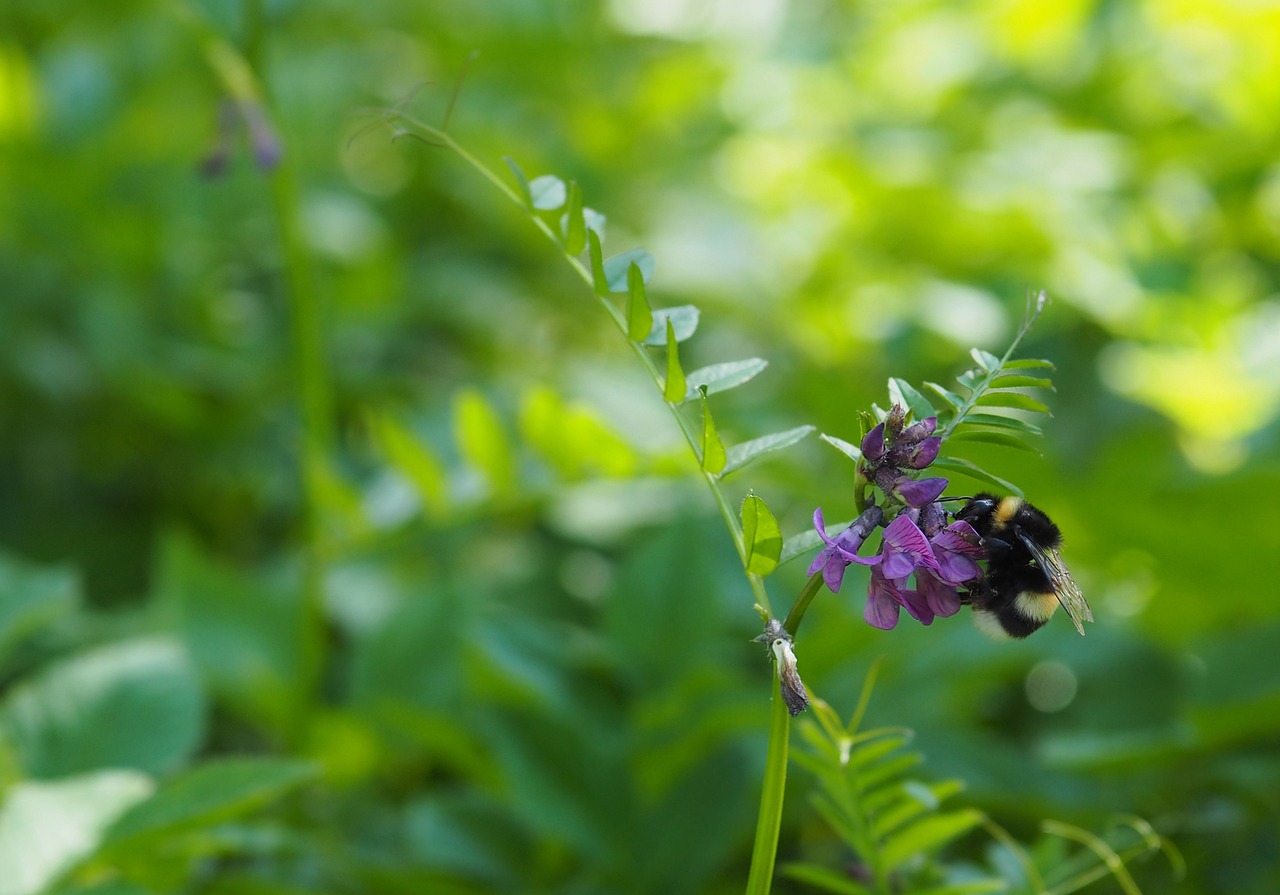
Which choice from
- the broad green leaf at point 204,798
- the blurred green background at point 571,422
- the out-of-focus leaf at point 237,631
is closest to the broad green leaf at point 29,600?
the blurred green background at point 571,422

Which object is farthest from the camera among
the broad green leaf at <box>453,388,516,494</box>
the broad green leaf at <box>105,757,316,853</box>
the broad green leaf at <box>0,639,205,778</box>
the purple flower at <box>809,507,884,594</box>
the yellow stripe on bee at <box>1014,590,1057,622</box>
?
the broad green leaf at <box>453,388,516,494</box>

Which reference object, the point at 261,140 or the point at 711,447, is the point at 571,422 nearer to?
the point at 261,140

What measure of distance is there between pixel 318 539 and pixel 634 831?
405 millimetres

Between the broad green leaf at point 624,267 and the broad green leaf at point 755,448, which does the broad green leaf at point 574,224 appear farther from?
the broad green leaf at point 755,448

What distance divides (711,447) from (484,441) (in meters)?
0.64

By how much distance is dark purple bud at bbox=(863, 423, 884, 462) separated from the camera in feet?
1.66

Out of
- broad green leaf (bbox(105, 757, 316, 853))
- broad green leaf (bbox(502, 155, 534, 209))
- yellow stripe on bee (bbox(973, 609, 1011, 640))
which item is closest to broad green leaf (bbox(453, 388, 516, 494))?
broad green leaf (bbox(105, 757, 316, 853))

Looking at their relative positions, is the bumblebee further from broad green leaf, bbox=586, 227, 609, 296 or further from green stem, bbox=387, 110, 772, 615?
broad green leaf, bbox=586, 227, 609, 296

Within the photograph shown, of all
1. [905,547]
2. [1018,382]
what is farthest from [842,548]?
[1018,382]

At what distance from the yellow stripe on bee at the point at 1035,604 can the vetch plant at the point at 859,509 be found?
0.09ft

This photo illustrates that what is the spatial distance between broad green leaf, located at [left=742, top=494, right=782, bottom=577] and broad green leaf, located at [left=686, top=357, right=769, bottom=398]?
0.08 metres

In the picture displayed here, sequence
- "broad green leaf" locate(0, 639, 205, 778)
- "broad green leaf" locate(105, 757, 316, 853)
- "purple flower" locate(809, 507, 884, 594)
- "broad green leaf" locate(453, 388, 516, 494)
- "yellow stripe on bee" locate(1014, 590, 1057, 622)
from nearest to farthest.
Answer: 1. "purple flower" locate(809, 507, 884, 594)
2. "yellow stripe on bee" locate(1014, 590, 1057, 622)
3. "broad green leaf" locate(105, 757, 316, 853)
4. "broad green leaf" locate(0, 639, 205, 778)
5. "broad green leaf" locate(453, 388, 516, 494)

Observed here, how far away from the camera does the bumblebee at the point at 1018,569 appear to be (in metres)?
0.58

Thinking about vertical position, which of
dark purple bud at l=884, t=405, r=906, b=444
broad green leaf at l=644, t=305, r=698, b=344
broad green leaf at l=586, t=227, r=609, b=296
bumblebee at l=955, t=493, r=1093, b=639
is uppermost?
broad green leaf at l=586, t=227, r=609, b=296
